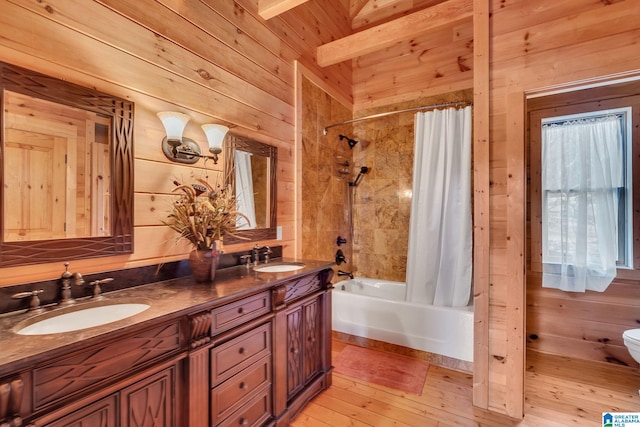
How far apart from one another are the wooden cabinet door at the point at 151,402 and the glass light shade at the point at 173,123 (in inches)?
43.2

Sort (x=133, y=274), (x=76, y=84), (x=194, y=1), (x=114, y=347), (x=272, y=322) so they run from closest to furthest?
A: (x=114, y=347) → (x=76, y=84) → (x=133, y=274) → (x=272, y=322) → (x=194, y=1)

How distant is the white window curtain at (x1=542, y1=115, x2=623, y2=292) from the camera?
2.41 metres

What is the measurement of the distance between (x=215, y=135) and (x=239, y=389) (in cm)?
137

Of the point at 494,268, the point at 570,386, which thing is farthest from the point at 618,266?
the point at 494,268

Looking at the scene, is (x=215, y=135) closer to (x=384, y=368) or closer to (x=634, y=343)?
(x=384, y=368)

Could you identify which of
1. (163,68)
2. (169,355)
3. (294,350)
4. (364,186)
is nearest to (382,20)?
(364,186)

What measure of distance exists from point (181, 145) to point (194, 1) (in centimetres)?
87

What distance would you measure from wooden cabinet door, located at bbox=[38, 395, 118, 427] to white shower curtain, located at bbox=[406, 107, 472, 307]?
7.97 ft

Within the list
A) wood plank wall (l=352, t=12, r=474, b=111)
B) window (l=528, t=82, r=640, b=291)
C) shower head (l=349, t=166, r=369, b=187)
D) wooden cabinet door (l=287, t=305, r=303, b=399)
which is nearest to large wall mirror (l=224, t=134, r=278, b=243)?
wooden cabinet door (l=287, t=305, r=303, b=399)

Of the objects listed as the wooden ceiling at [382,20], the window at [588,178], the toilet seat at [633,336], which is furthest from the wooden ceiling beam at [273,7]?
the toilet seat at [633,336]

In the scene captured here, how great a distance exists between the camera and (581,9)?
5.24 ft

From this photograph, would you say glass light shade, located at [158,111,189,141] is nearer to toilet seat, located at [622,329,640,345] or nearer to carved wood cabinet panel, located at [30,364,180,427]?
carved wood cabinet panel, located at [30,364,180,427]

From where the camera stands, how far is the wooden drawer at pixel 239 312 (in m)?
1.20

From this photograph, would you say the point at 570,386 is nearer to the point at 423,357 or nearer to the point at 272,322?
the point at 423,357
